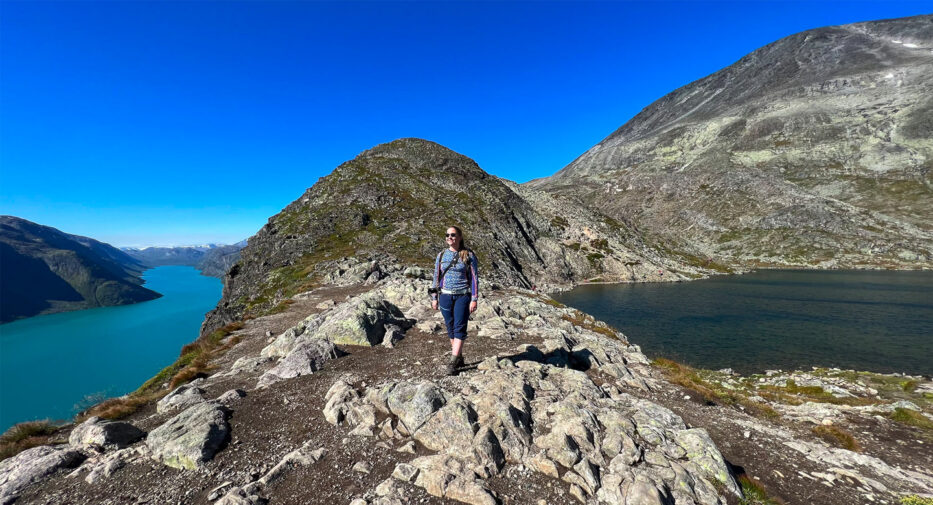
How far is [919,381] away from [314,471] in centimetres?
4632

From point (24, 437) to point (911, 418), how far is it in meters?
33.9

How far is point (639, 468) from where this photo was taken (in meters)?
8.26

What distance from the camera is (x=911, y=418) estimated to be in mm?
15852

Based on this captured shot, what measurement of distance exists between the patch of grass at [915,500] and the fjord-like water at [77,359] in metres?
97.7

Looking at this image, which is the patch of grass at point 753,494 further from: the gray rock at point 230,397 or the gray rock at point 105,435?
the gray rock at point 105,435

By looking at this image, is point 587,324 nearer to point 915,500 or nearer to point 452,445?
point 915,500

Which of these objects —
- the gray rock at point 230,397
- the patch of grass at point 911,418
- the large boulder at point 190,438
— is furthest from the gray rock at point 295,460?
the patch of grass at point 911,418

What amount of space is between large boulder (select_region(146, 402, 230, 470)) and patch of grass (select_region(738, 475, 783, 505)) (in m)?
12.5

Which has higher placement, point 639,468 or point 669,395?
point 639,468

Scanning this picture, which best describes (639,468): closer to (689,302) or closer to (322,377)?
(322,377)

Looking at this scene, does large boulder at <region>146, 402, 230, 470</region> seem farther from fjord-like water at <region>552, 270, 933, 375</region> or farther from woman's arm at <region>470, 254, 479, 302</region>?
fjord-like water at <region>552, 270, 933, 375</region>

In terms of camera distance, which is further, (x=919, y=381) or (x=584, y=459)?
(x=919, y=381)

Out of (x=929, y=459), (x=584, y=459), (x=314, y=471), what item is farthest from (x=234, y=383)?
(x=929, y=459)

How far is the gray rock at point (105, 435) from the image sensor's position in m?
8.52
